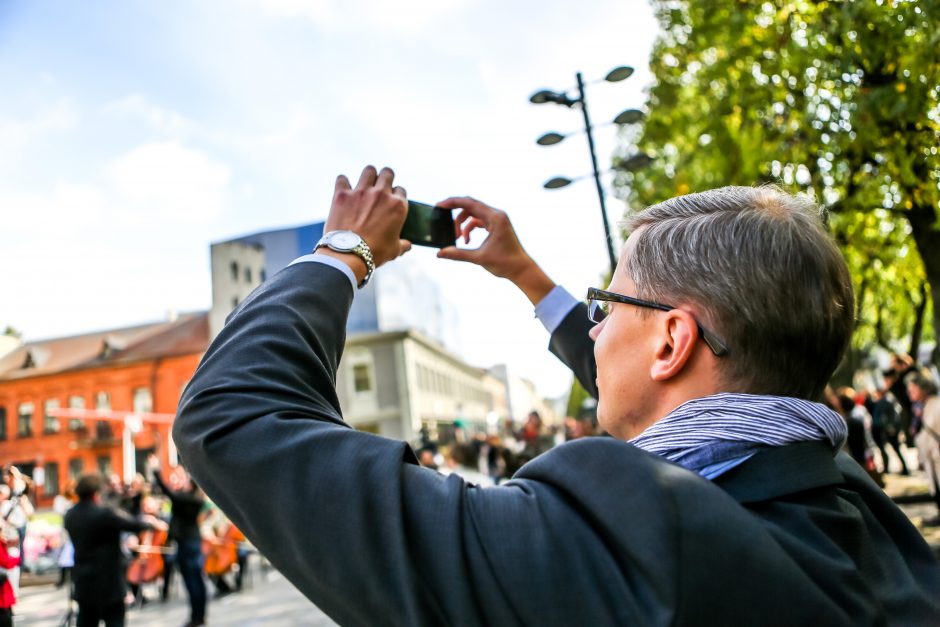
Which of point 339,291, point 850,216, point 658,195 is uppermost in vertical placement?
point 658,195

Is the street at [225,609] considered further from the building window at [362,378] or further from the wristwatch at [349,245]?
the building window at [362,378]

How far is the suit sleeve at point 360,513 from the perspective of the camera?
846 mm

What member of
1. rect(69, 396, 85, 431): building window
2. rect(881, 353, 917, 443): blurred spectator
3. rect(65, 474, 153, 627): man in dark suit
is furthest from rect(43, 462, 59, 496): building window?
rect(881, 353, 917, 443): blurred spectator

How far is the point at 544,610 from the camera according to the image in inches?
32.9

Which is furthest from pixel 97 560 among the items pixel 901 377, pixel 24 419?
pixel 901 377

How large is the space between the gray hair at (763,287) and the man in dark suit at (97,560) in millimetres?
7829

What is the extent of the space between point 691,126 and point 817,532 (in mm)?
12584

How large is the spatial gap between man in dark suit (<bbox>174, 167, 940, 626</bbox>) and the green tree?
1.54 meters

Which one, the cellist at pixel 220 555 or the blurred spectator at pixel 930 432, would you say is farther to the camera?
the cellist at pixel 220 555

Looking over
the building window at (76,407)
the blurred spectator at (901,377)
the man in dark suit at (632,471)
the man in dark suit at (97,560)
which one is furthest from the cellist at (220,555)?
the building window at (76,407)

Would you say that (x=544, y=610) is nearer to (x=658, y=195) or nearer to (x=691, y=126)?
(x=691, y=126)

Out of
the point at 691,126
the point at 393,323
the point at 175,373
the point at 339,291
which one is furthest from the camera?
the point at 393,323

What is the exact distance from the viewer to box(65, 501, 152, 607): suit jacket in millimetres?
7375

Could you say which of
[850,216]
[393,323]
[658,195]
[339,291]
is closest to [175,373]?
[393,323]
